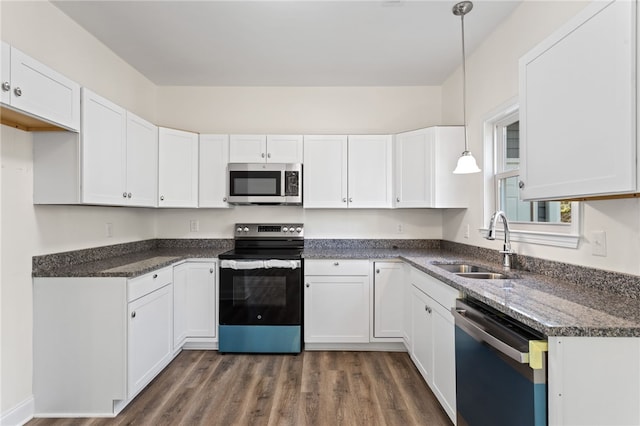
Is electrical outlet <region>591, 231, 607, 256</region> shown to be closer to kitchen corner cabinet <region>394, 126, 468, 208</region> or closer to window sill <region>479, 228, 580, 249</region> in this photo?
window sill <region>479, 228, 580, 249</region>

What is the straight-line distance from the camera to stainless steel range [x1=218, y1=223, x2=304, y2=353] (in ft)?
9.23

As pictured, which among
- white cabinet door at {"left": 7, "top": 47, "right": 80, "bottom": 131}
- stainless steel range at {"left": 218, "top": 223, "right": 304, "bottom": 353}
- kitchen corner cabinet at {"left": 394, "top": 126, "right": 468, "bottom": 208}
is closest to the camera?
white cabinet door at {"left": 7, "top": 47, "right": 80, "bottom": 131}

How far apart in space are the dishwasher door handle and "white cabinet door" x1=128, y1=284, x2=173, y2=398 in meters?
1.99

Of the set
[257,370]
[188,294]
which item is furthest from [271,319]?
[188,294]

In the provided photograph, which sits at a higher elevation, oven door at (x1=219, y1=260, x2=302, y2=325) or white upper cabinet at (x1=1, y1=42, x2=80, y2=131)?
white upper cabinet at (x1=1, y1=42, x2=80, y2=131)

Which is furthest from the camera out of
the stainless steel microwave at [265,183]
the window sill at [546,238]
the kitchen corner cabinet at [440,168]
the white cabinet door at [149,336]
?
the stainless steel microwave at [265,183]

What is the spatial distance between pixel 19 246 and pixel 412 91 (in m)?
3.61

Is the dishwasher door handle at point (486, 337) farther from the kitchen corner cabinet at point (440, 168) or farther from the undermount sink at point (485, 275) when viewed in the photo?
the kitchen corner cabinet at point (440, 168)

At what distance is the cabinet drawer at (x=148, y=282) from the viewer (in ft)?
6.71

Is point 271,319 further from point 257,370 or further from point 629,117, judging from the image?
point 629,117

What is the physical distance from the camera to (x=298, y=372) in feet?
8.27

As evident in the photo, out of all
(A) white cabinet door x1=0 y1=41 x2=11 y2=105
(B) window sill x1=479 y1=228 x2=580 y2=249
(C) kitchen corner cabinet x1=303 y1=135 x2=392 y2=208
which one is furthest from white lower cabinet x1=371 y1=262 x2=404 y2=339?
(A) white cabinet door x1=0 y1=41 x2=11 y2=105

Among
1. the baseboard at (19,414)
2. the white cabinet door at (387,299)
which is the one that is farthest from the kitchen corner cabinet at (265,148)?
the baseboard at (19,414)

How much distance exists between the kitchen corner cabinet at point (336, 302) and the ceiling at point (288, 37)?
186 cm
